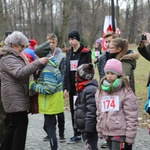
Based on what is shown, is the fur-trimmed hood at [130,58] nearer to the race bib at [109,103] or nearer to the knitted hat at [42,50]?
the race bib at [109,103]

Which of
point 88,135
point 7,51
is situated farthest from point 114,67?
point 7,51

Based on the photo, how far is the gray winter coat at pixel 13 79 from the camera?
4.34 meters

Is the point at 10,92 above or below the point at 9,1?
below

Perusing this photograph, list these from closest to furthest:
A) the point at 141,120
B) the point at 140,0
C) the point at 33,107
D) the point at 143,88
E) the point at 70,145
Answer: the point at 33,107
the point at 70,145
the point at 141,120
the point at 143,88
the point at 140,0

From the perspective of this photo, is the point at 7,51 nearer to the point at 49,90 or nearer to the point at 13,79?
the point at 13,79

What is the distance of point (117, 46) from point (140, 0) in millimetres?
61131

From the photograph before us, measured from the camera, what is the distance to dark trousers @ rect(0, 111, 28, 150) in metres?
4.56

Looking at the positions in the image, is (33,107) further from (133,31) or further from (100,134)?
(133,31)

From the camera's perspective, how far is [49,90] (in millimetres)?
4559

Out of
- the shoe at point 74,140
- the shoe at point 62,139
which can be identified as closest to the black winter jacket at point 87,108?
the shoe at point 74,140

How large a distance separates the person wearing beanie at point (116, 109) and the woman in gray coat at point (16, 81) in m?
1.00

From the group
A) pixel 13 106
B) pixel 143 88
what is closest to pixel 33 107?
pixel 13 106

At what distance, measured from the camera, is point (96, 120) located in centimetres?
415

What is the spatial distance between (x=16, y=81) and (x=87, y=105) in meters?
1.06
